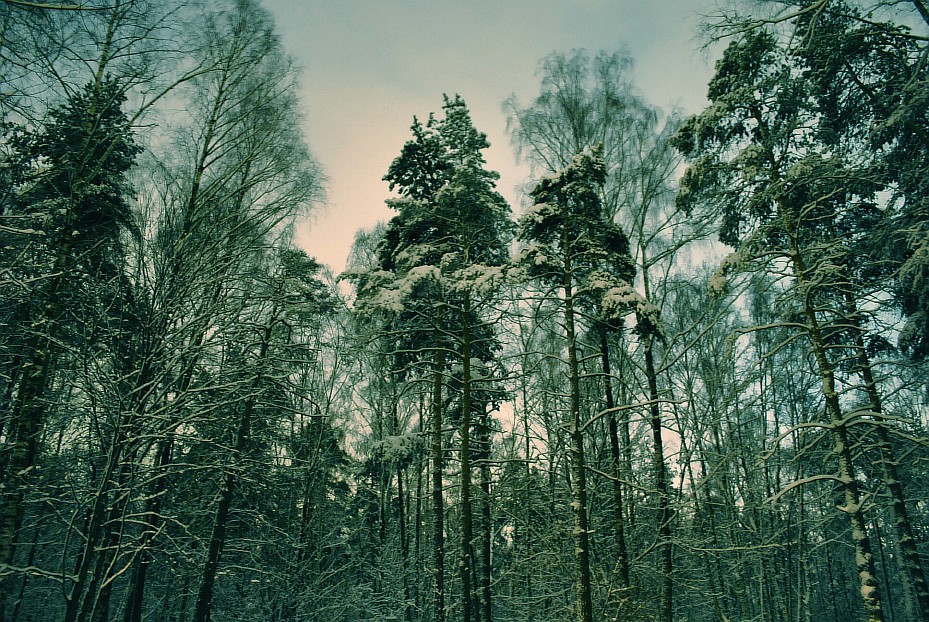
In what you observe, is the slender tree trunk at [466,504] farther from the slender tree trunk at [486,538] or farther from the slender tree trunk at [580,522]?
the slender tree trunk at [580,522]

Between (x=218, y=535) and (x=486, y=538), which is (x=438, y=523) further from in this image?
(x=218, y=535)

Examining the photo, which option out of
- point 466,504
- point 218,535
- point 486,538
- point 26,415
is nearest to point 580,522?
point 466,504

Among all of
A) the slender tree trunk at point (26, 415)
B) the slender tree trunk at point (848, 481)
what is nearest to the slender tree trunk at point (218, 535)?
the slender tree trunk at point (26, 415)

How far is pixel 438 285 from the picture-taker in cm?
1103

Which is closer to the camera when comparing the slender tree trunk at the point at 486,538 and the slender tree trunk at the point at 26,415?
the slender tree trunk at the point at 26,415

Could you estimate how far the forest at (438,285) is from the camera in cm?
529

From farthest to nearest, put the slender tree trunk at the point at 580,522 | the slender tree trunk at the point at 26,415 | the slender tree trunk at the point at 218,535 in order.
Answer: the slender tree trunk at the point at 218,535, the slender tree trunk at the point at 580,522, the slender tree trunk at the point at 26,415

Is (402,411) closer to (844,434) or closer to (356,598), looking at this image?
(356,598)

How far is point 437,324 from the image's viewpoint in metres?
11.9

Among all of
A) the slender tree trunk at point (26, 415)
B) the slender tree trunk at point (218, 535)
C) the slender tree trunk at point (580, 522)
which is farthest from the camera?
the slender tree trunk at point (218, 535)

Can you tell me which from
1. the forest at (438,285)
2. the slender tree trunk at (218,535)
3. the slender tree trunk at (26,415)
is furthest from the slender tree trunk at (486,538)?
the slender tree trunk at (26,415)

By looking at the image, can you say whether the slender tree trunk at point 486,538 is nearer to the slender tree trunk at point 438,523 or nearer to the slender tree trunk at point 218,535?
the slender tree trunk at point 438,523

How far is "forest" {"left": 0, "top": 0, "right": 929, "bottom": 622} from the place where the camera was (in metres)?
5.29

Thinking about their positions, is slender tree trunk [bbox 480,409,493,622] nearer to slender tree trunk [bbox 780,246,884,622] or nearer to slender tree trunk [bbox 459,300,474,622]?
slender tree trunk [bbox 459,300,474,622]
